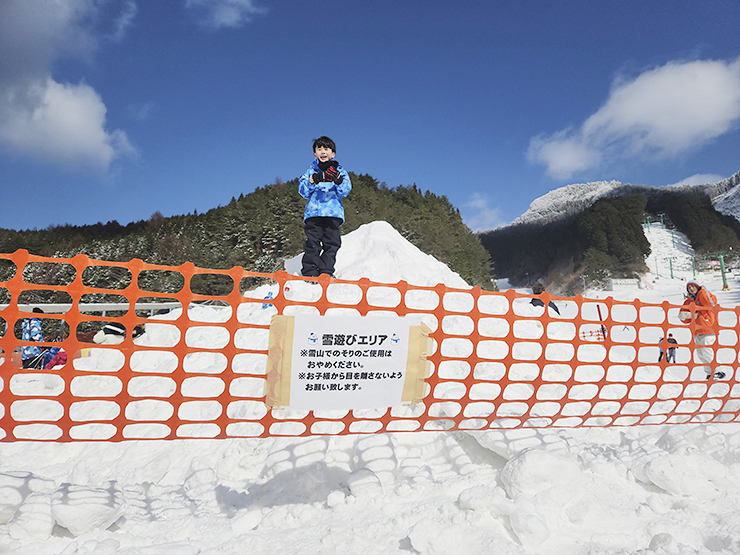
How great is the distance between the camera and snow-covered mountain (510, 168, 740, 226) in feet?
263

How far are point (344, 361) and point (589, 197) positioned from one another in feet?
397

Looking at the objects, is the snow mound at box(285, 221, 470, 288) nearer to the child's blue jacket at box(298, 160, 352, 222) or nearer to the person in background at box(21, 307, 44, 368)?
the child's blue jacket at box(298, 160, 352, 222)

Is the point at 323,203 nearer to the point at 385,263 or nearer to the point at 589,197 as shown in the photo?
the point at 385,263

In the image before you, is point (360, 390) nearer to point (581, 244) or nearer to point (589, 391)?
point (589, 391)

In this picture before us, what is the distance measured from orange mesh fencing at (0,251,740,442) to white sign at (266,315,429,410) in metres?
0.13

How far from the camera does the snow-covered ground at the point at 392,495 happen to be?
1841mm

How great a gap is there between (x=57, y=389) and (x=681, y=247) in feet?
288

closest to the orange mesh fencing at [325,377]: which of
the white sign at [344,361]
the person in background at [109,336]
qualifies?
the white sign at [344,361]

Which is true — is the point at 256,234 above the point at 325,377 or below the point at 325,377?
above

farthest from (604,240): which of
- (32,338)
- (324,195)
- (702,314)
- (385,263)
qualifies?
(32,338)

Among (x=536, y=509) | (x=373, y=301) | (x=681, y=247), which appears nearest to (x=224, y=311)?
(x=373, y=301)

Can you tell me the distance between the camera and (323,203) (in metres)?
5.43

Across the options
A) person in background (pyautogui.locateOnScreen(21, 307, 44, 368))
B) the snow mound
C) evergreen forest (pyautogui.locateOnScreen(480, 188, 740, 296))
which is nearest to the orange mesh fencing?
person in background (pyautogui.locateOnScreen(21, 307, 44, 368))

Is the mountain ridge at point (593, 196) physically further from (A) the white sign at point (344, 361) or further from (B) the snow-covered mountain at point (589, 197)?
(A) the white sign at point (344, 361)
